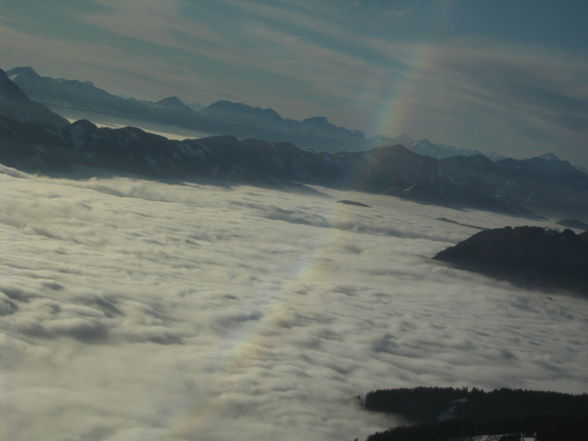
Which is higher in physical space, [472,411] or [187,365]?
[472,411]

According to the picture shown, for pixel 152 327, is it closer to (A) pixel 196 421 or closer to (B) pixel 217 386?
(B) pixel 217 386

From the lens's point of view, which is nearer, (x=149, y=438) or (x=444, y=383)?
(x=149, y=438)

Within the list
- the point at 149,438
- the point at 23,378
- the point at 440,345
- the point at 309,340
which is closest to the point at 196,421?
the point at 149,438

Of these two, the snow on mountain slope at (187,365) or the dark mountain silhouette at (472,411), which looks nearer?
the dark mountain silhouette at (472,411)

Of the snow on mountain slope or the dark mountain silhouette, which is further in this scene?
the snow on mountain slope

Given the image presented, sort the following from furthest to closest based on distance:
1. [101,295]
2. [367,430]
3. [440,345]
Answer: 1. [440,345]
2. [101,295]
3. [367,430]

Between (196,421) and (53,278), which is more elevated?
(53,278)

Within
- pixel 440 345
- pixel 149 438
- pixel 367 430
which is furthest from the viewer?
pixel 440 345

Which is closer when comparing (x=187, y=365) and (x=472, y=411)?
(x=472, y=411)
